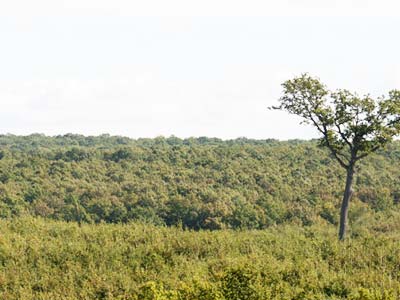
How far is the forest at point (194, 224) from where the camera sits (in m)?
20.6

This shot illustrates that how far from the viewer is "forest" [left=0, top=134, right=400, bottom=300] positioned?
811 inches

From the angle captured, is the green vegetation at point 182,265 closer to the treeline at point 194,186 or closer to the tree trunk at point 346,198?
the tree trunk at point 346,198

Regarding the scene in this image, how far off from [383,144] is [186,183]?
137 ft

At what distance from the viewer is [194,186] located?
67.3 m

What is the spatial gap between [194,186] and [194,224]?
978 centimetres

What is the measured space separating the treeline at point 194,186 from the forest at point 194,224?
7.9 inches

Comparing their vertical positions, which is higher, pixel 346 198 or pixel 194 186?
pixel 346 198

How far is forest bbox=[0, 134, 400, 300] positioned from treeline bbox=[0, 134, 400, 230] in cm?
20

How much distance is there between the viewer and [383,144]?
3106 centimetres

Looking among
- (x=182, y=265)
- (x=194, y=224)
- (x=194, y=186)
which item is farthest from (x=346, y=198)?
(x=194, y=186)

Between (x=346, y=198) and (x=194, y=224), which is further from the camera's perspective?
(x=194, y=224)

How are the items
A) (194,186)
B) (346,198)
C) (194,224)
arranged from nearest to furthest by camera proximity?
(346,198) < (194,224) < (194,186)

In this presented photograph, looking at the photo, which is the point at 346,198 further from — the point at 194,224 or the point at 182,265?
the point at 194,224

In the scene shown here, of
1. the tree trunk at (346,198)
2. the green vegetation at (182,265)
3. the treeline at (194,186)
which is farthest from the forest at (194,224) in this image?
the tree trunk at (346,198)
